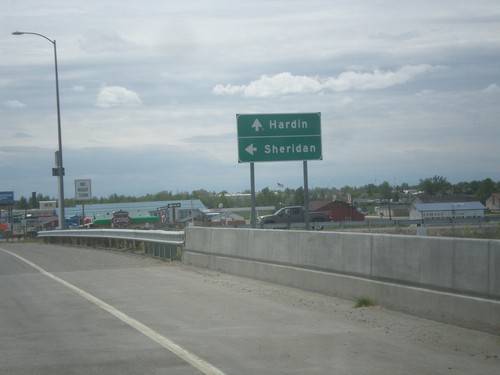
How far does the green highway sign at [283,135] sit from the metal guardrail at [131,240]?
3.47 meters

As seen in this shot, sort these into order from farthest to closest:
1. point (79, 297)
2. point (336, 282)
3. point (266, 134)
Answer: point (266, 134), point (79, 297), point (336, 282)

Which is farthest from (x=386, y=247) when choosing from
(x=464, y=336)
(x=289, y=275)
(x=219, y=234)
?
(x=219, y=234)

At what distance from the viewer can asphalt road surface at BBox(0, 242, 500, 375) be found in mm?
7762

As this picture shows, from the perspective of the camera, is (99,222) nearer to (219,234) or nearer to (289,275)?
(219,234)

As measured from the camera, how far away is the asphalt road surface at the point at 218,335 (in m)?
7.76

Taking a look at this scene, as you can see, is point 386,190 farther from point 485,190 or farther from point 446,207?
point 446,207

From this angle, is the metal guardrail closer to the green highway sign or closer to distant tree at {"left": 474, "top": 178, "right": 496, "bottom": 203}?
the green highway sign

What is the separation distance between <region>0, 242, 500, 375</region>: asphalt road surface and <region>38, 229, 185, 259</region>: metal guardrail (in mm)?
6058

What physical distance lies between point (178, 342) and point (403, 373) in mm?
3064

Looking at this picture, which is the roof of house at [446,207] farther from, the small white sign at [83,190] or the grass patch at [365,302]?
the small white sign at [83,190]

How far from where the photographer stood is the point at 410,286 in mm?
10641

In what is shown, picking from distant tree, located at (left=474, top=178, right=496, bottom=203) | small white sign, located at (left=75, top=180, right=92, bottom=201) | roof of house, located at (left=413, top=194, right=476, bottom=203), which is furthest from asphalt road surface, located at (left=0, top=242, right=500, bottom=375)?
small white sign, located at (left=75, top=180, right=92, bottom=201)

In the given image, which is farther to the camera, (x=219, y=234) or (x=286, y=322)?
(x=219, y=234)

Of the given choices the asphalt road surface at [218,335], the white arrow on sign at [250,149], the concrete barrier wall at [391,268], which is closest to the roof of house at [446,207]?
the concrete barrier wall at [391,268]
